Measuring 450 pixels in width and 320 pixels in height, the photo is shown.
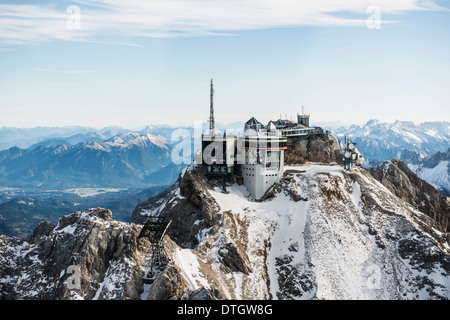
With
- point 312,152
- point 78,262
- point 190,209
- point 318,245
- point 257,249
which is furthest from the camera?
point 312,152

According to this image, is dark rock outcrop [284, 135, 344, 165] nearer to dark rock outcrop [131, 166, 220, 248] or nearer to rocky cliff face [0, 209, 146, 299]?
dark rock outcrop [131, 166, 220, 248]

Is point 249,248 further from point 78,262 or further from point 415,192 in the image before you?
point 415,192

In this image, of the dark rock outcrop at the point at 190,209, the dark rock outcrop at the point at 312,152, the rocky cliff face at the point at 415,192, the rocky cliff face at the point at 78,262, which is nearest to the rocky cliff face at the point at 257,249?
the rocky cliff face at the point at 78,262

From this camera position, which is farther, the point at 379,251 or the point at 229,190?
the point at 229,190

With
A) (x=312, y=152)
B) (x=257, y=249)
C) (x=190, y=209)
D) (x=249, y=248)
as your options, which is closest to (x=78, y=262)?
(x=190, y=209)

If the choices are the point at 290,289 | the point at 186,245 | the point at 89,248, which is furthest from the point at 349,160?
the point at 89,248

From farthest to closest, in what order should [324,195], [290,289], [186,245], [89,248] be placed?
[324,195], [186,245], [290,289], [89,248]

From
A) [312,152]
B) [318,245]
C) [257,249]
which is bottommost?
[257,249]
